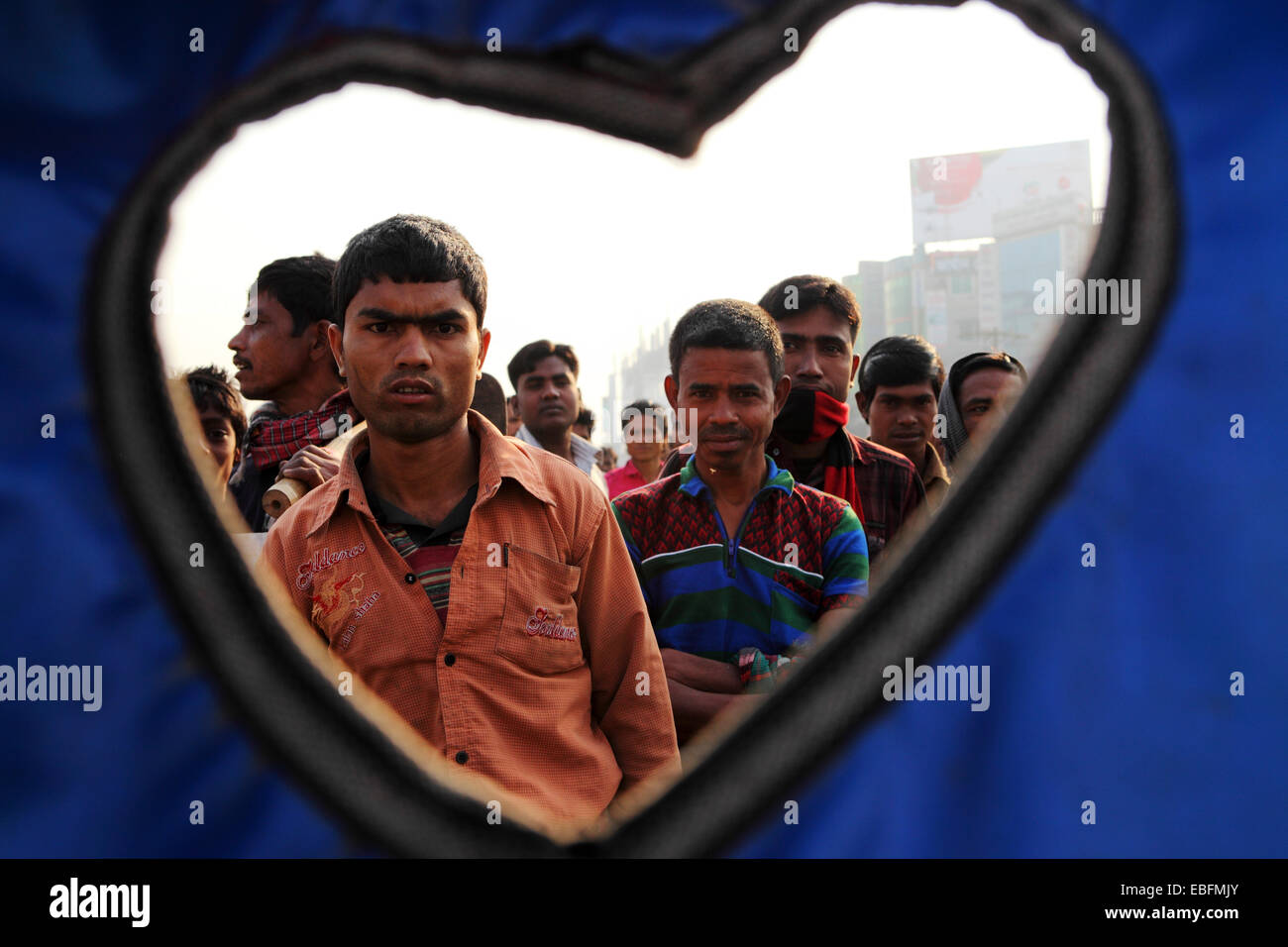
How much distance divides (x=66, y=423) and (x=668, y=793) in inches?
22.3

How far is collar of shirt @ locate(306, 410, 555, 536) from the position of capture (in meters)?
1.47

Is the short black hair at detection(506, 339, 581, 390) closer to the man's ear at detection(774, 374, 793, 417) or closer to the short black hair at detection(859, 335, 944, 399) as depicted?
the short black hair at detection(859, 335, 944, 399)

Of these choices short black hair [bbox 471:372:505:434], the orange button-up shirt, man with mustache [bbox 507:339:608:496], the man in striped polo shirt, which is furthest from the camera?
man with mustache [bbox 507:339:608:496]

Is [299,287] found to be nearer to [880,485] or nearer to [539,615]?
[539,615]

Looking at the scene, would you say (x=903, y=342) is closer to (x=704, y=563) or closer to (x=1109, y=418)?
(x=704, y=563)

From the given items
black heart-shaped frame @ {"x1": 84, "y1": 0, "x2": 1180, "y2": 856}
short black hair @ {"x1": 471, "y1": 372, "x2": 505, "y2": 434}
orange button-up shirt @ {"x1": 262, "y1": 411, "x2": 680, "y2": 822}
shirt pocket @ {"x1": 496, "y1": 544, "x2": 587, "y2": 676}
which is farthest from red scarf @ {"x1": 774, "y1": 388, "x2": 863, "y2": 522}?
black heart-shaped frame @ {"x1": 84, "y1": 0, "x2": 1180, "y2": 856}

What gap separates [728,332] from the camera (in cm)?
197

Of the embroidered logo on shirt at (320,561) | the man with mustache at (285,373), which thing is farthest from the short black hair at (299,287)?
the embroidered logo on shirt at (320,561)

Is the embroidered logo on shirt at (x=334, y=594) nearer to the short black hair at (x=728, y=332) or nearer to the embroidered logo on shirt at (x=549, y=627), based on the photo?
the embroidered logo on shirt at (x=549, y=627)

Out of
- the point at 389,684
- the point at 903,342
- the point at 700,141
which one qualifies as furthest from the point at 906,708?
the point at 903,342

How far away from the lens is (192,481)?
Answer: 767 mm

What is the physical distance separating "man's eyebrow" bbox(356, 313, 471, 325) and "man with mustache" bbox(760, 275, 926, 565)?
1.10m
